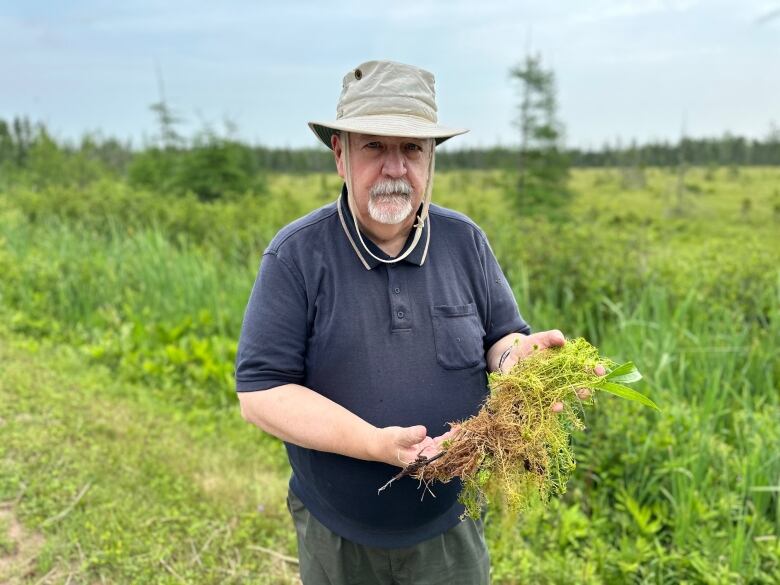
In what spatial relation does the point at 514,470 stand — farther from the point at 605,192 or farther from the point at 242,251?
the point at 605,192

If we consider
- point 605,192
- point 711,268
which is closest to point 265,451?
A: point 711,268

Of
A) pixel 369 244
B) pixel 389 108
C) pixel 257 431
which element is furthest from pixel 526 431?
pixel 257 431

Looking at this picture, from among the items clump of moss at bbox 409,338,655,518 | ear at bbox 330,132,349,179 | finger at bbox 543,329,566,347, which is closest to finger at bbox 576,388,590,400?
clump of moss at bbox 409,338,655,518

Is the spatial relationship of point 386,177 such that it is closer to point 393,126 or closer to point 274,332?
point 393,126

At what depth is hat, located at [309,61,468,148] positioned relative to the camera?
1650 mm

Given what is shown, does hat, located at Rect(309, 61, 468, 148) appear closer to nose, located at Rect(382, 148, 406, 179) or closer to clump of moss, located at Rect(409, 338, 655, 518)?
nose, located at Rect(382, 148, 406, 179)

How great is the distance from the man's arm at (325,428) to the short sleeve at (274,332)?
0.04 meters

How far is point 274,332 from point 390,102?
674 mm

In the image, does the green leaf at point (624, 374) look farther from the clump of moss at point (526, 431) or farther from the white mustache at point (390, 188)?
the white mustache at point (390, 188)

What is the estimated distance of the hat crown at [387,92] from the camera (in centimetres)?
170

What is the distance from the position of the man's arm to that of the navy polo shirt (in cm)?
6

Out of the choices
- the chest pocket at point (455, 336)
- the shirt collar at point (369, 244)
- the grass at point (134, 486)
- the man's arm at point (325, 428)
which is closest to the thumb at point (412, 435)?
the man's arm at point (325, 428)

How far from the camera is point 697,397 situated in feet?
12.6

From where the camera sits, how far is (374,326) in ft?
5.54
